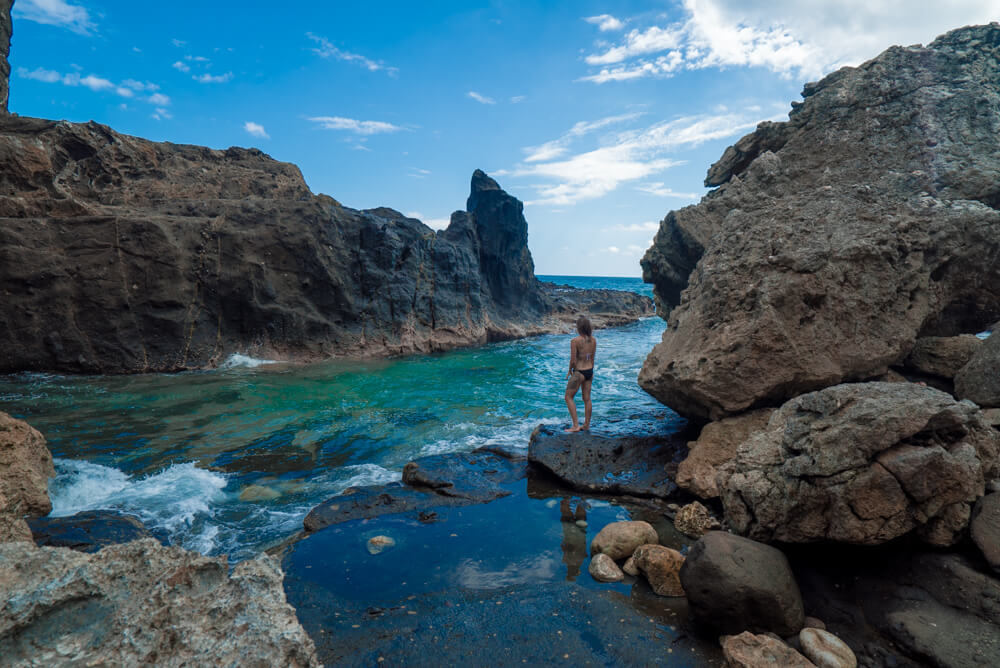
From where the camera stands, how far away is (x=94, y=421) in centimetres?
851

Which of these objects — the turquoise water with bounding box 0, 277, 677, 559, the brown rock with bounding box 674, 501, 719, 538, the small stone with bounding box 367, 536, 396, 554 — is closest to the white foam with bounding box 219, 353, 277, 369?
the turquoise water with bounding box 0, 277, 677, 559

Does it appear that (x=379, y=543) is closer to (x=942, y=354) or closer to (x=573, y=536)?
(x=573, y=536)

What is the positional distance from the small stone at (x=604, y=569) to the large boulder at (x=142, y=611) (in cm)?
240

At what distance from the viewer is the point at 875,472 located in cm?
306

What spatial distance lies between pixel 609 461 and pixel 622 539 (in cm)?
198

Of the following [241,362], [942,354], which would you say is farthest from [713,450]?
[241,362]

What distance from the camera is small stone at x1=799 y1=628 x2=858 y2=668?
2.54 m

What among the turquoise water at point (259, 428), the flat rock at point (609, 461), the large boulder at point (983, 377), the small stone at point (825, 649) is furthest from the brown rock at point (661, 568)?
the large boulder at point (983, 377)

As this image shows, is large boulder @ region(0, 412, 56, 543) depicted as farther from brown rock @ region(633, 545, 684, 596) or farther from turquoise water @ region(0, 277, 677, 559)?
brown rock @ region(633, 545, 684, 596)

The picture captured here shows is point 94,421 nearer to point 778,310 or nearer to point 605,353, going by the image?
point 778,310

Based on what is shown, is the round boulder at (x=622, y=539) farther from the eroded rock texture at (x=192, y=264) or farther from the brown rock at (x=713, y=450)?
the eroded rock texture at (x=192, y=264)

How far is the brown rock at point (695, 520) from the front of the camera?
170 inches

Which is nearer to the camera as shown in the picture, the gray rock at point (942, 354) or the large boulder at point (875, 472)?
the large boulder at point (875, 472)

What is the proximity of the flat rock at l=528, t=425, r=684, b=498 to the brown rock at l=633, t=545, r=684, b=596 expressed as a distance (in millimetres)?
1597
